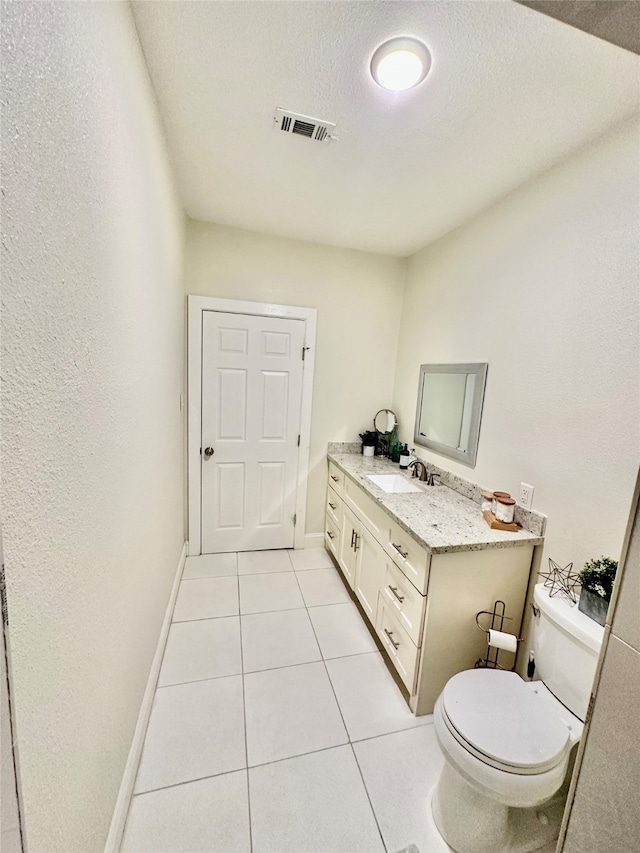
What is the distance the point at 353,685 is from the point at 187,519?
166 cm

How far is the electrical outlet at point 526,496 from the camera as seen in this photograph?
1.56 metres

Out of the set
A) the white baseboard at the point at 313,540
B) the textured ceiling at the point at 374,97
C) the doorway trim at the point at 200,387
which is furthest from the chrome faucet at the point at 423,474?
the textured ceiling at the point at 374,97

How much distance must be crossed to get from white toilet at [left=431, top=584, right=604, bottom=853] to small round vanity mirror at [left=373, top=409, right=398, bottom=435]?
5.63 ft

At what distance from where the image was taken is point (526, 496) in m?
1.58

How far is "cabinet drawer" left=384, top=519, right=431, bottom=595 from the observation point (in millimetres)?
1429

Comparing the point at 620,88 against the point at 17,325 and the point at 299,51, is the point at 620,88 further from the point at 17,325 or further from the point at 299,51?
the point at 17,325

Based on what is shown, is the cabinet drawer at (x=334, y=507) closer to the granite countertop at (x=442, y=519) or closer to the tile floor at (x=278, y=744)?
the granite countertop at (x=442, y=519)

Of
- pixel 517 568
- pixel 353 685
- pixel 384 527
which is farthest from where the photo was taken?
pixel 384 527

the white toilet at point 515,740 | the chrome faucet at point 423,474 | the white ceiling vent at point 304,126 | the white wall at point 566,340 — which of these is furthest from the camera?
the chrome faucet at point 423,474

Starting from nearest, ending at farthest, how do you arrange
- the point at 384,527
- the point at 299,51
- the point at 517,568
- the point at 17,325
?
the point at 17,325 < the point at 299,51 < the point at 517,568 < the point at 384,527

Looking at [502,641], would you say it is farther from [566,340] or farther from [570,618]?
[566,340]

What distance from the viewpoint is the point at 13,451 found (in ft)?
1.65

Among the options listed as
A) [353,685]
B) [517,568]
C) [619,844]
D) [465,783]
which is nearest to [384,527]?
[517,568]

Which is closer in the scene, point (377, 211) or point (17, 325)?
point (17, 325)
